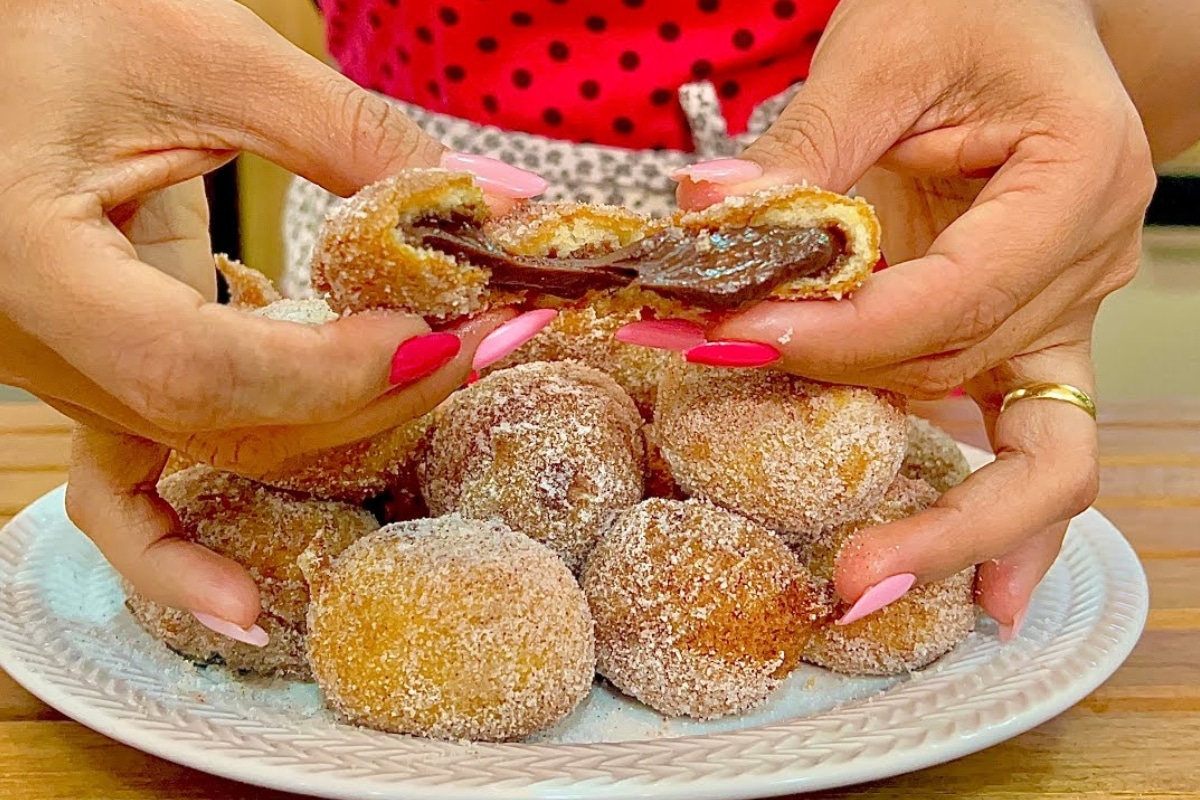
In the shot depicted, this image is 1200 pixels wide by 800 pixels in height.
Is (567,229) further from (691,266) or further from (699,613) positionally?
(699,613)

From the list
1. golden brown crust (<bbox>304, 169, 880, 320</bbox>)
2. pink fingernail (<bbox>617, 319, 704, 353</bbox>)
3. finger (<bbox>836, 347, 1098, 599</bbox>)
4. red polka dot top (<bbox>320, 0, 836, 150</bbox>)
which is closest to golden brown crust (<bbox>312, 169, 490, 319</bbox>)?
golden brown crust (<bbox>304, 169, 880, 320</bbox>)

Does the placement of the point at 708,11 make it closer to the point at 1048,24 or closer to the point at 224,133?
the point at 1048,24

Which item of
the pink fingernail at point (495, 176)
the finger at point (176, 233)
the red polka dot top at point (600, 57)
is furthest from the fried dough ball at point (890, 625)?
the red polka dot top at point (600, 57)

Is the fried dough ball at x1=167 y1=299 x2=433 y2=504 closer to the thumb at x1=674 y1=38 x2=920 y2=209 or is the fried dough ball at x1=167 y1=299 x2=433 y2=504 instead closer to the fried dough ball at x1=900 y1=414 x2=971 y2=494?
the thumb at x1=674 y1=38 x2=920 y2=209

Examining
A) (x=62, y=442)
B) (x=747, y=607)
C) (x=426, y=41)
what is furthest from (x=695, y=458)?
(x=62, y=442)

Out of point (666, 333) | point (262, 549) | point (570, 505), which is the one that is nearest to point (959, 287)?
point (666, 333)
